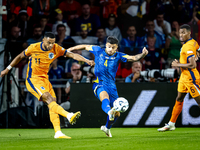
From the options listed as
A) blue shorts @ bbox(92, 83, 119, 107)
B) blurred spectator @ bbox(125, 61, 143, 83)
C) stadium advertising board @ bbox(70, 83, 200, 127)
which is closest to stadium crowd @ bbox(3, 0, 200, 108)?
blurred spectator @ bbox(125, 61, 143, 83)

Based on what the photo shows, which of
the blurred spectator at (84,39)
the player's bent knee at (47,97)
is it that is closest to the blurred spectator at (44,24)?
the blurred spectator at (84,39)

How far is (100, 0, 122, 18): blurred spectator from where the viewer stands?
12.6 metres

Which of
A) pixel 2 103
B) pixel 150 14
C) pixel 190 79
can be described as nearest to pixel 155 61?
pixel 150 14

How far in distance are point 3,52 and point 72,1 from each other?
401cm

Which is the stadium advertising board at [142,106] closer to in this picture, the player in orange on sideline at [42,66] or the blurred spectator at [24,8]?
the player in orange on sideline at [42,66]

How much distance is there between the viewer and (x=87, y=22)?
12250mm

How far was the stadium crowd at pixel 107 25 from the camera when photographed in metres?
11.1

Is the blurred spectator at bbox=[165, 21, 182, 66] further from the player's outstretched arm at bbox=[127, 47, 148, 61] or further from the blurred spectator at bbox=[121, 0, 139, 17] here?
the player's outstretched arm at bbox=[127, 47, 148, 61]

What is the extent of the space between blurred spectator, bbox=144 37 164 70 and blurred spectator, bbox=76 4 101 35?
2.05 metres

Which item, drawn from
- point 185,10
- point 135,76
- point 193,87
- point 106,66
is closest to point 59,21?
point 135,76

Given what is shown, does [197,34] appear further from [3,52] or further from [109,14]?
[3,52]

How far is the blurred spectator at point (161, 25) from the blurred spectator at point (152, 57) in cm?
77

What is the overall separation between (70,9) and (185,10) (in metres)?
4.55

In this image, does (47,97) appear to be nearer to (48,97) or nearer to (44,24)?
(48,97)
